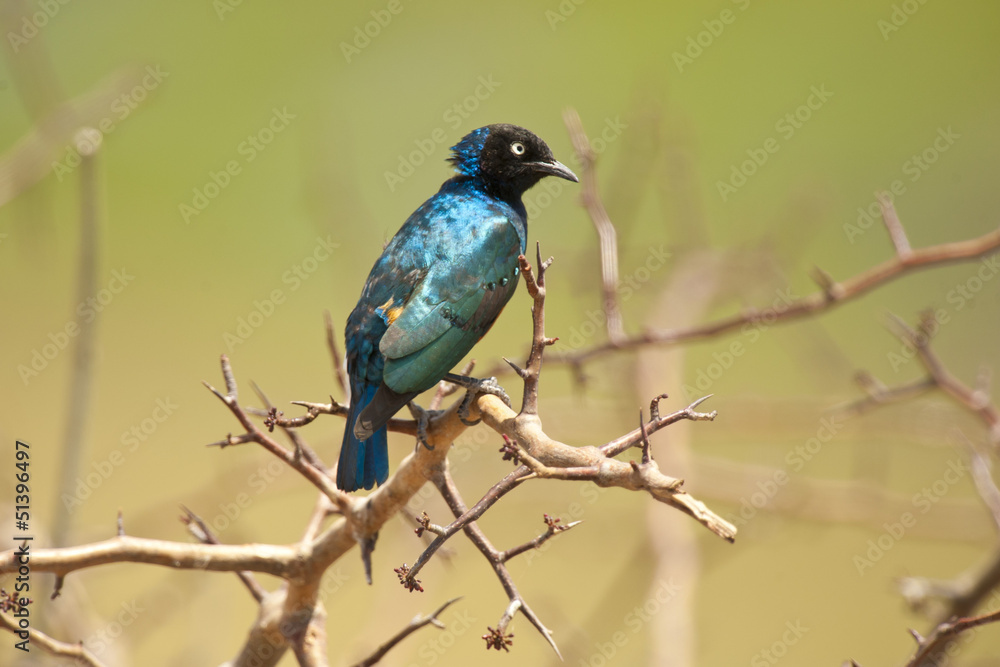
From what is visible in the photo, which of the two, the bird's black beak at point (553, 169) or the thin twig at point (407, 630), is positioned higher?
the bird's black beak at point (553, 169)

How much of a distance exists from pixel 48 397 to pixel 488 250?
5.33 metres

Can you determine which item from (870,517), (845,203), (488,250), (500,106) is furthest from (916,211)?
(488,250)

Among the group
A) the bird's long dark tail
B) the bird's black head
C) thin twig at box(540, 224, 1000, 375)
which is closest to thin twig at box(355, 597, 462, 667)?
the bird's long dark tail

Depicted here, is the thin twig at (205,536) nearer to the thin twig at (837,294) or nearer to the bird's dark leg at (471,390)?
the bird's dark leg at (471,390)

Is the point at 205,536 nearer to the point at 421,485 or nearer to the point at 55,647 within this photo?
the point at 55,647

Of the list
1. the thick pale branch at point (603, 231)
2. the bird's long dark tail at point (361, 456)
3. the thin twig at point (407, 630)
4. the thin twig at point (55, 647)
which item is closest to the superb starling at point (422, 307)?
the bird's long dark tail at point (361, 456)

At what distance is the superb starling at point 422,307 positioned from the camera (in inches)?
90.6

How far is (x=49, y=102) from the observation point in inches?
108

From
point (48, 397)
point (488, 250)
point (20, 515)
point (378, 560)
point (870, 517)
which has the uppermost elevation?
point (48, 397)

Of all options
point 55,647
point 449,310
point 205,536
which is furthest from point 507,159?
point 55,647

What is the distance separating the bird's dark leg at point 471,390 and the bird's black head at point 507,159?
1.02 metres

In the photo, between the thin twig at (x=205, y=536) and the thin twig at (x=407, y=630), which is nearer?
the thin twig at (x=407, y=630)

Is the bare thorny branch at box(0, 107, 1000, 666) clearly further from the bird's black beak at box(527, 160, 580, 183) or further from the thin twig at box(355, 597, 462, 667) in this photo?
the bird's black beak at box(527, 160, 580, 183)

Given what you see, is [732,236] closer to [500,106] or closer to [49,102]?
[500,106]
